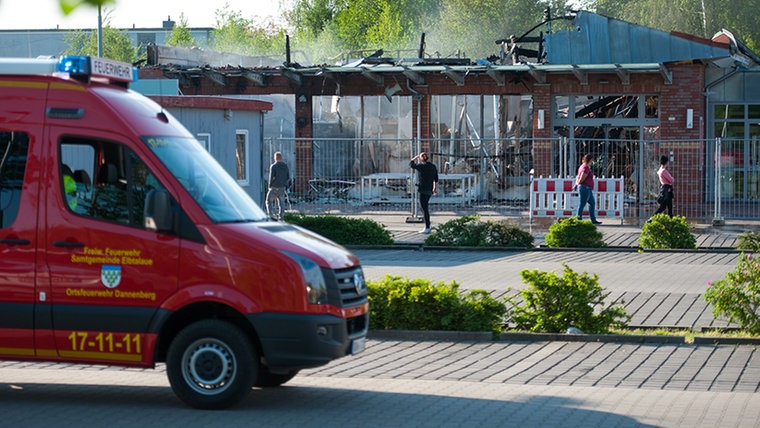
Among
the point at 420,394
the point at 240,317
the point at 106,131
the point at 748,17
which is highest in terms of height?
the point at 748,17

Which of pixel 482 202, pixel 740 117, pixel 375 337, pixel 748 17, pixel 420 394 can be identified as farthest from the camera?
pixel 748 17

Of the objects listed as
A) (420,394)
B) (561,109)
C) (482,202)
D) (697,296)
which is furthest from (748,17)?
(420,394)

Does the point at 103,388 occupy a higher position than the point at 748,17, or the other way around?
the point at 748,17

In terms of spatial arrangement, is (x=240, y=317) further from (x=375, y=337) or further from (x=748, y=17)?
(x=748, y=17)

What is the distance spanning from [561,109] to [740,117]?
18.1 ft

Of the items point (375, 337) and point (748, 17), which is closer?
point (375, 337)

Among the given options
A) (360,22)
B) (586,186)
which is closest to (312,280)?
(586,186)

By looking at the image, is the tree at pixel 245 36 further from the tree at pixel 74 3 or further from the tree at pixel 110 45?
the tree at pixel 74 3

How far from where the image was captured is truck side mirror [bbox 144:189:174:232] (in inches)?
325

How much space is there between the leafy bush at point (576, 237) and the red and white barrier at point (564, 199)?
5843 mm

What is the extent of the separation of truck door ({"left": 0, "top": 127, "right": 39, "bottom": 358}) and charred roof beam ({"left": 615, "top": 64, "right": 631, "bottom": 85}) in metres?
26.3

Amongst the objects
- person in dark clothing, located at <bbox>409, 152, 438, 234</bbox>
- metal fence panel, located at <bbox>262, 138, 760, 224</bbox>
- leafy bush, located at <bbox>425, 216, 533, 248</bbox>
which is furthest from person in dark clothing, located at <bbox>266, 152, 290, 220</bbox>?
leafy bush, located at <bbox>425, 216, 533, 248</bbox>

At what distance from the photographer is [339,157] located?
3388 cm

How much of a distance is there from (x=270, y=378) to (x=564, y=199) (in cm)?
1940
